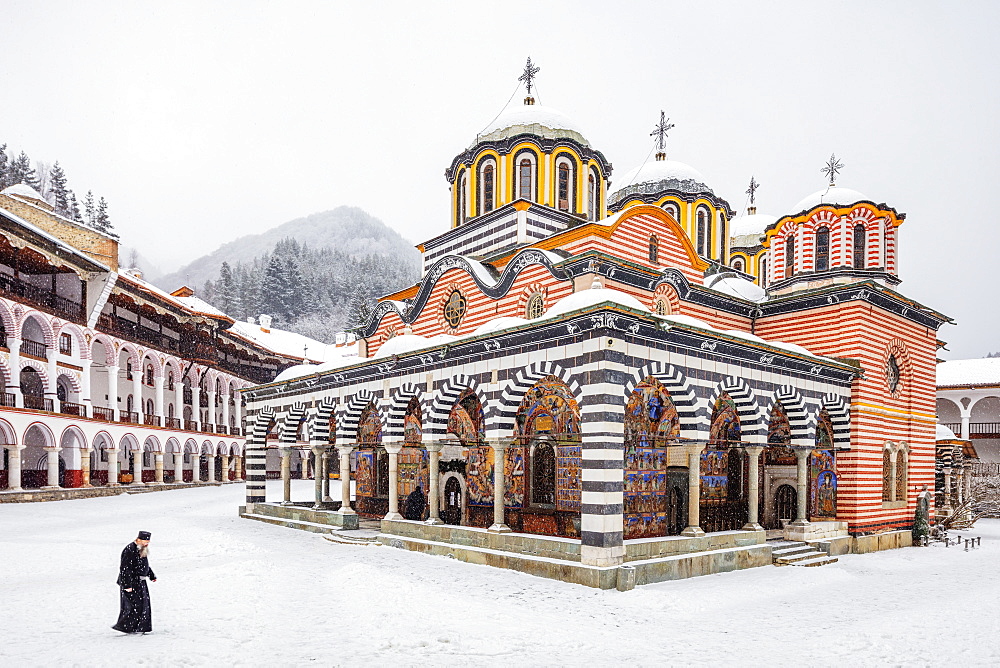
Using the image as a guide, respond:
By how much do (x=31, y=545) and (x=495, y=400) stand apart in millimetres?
9125

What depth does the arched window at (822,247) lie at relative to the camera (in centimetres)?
1811

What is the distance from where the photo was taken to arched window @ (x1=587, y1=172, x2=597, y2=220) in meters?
20.2

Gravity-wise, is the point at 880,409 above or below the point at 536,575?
above

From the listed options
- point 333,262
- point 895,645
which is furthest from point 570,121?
point 333,262

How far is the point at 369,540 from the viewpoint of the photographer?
15.1 meters

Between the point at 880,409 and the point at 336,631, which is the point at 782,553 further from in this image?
the point at 336,631

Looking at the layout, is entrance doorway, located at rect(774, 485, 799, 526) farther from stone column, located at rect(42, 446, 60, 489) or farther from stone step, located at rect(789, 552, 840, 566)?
stone column, located at rect(42, 446, 60, 489)

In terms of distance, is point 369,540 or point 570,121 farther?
point 570,121

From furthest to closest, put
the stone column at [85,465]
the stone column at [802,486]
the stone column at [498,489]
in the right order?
the stone column at [85,465] < the stone column at [802,486] < the stone column at [498,489]

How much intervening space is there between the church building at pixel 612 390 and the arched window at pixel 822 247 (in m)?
0.03

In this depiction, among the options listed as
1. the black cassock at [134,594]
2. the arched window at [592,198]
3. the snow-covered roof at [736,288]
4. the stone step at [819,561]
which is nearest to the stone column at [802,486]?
the stone step at [819,561]

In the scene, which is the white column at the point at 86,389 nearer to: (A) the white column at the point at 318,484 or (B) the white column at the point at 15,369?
(B) the white column at the point at 15,369

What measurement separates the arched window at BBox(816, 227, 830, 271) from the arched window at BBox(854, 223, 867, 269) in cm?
66

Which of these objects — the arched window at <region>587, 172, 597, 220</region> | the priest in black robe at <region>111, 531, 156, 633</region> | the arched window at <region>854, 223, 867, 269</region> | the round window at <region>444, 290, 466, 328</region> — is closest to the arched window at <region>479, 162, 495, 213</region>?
the arched window at <region>587, 172, 597, 220</region>
